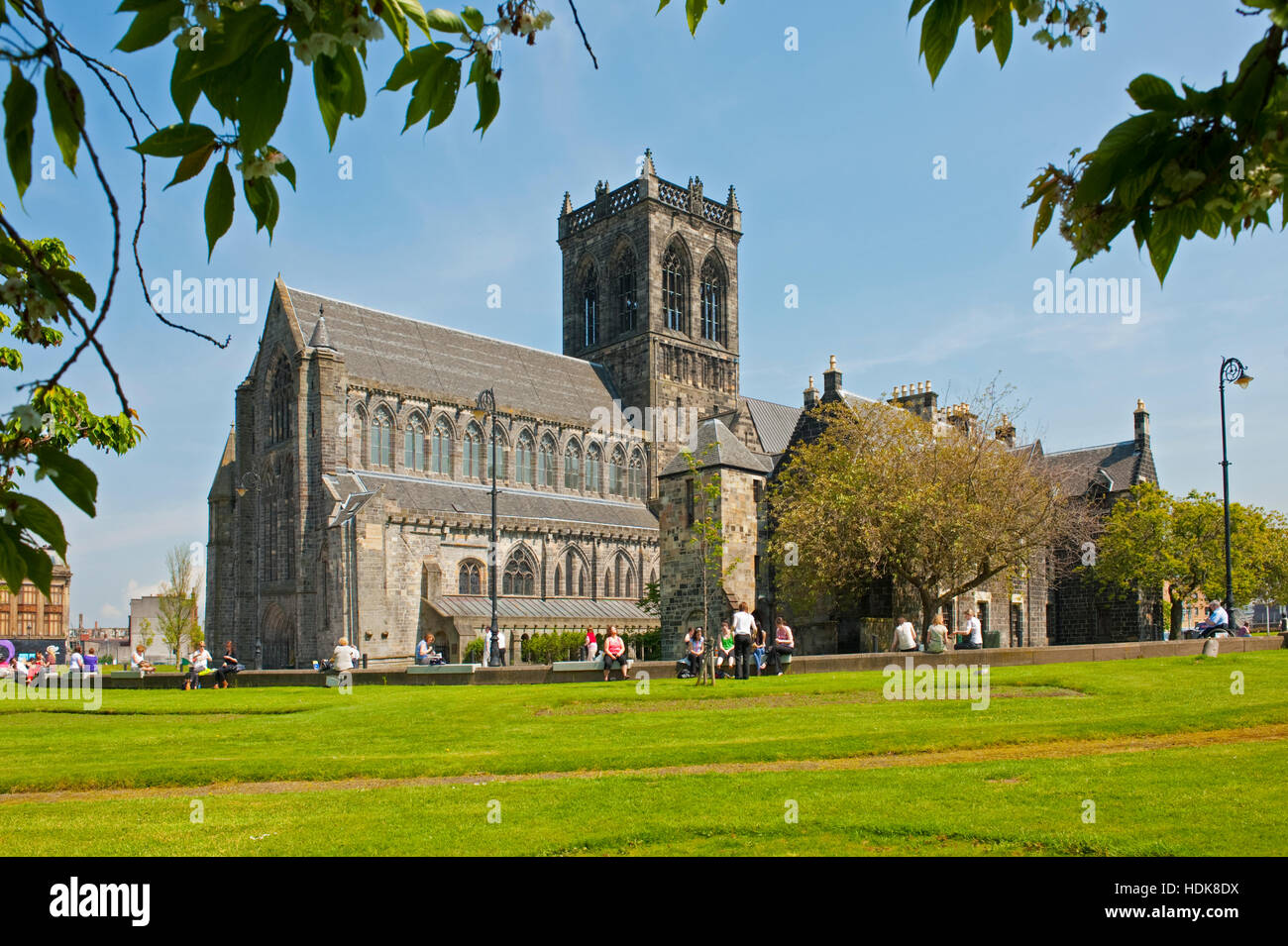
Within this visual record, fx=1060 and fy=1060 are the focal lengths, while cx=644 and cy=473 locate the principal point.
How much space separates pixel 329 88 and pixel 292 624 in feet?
162

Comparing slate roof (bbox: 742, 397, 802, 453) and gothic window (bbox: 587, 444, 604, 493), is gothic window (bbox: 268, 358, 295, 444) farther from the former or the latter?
slate roof (bbox: 742, 397, 802, 453)

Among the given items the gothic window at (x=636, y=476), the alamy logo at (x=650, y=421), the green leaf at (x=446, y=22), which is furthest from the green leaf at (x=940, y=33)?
the gothic window at (x=636, y=476)

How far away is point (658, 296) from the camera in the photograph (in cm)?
6875

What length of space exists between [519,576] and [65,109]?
49.8 meters

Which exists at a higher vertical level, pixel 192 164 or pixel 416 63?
pixel 416 63

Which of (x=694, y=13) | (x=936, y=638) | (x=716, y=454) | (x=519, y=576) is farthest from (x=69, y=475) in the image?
(x=519, y=576)

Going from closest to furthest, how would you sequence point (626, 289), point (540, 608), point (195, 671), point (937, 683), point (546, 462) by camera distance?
point (937, 683), point (195, 671), point (540, 608), point (546, 462), point (626, 289)

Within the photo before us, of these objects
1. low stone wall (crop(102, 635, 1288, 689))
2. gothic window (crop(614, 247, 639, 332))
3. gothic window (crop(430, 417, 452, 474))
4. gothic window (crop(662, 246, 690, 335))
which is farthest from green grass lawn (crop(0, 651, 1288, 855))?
gothic window (crop(614, 247, 639, 332))

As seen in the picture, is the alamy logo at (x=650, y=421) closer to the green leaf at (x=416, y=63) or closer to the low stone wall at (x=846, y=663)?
the low stone wall at (x=846, y=663)

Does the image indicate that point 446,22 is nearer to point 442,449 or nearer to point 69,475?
point 69,475

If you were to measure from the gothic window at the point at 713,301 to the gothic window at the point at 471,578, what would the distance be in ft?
95.3

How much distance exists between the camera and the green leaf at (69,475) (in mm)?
2643
